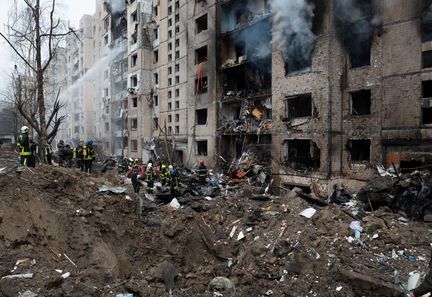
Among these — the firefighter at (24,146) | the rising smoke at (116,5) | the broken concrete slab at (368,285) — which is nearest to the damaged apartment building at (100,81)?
the rising smoke at (116,5)

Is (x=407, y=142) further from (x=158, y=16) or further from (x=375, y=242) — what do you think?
(x=158, y=16)

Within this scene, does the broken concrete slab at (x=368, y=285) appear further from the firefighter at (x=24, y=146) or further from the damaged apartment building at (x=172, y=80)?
the damaged apartment building at (x=172, y=80)

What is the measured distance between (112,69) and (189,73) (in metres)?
17.3

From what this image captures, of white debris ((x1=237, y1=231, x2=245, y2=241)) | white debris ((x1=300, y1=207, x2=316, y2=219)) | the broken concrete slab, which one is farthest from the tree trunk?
the broken concrete slab

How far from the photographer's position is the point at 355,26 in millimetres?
16688

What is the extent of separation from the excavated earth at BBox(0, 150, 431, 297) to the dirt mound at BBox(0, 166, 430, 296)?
0.02 m

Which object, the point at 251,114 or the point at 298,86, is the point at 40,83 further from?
the point at 298,86

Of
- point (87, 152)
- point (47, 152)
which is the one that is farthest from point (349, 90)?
point (47, 152)

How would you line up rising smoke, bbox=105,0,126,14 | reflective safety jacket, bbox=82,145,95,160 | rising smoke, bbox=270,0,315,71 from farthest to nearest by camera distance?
1. rising smoke, bbox=105,0,126,14
2. rising smoke, bbox=270,0,315,71
3. reflective safety jacket, bbox=82,145,95,160

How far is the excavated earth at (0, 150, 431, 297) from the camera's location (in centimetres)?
655


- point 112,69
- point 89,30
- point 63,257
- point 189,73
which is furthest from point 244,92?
point 89,30

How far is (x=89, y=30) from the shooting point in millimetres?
48406

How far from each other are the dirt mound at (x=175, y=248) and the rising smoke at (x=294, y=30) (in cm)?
1034

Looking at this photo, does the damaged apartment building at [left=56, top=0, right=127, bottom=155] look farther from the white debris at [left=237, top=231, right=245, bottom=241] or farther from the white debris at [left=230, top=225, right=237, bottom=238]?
the white debris at [left=237, top=231, right=245, bottom=241]
